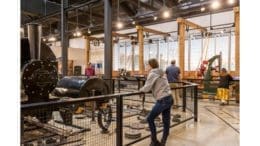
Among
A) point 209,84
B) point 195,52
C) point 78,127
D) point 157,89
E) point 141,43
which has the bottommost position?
point 78,127

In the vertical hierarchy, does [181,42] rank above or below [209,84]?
above

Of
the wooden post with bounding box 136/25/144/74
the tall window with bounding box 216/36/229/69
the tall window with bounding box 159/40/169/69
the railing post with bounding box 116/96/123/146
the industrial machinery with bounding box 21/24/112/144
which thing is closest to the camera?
the railing post with bounding box 116/96/123/146

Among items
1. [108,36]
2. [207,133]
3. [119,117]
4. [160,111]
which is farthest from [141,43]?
[119,117]

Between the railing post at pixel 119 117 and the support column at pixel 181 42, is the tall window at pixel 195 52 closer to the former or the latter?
the support column at pixel 181 42

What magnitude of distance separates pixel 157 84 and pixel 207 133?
6.52ft

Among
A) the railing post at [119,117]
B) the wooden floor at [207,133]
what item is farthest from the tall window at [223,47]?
the railing post at [119,117]

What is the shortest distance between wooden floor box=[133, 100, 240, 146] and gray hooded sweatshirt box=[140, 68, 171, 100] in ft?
3.57

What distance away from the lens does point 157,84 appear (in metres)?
3.79

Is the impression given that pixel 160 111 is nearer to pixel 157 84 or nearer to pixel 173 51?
pixel 157 84

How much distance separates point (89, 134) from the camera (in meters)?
4.84

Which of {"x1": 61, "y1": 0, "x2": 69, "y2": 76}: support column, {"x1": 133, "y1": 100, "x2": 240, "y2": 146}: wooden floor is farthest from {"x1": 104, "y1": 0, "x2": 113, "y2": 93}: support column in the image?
{"x1": 133, "y1": 100, "x2": 240, "y2": 146}: wooden floor

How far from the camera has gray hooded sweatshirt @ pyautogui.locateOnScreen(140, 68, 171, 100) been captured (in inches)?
148

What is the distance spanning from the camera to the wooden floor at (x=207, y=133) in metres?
4.34

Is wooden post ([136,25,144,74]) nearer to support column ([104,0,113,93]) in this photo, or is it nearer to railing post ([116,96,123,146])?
support column ([104,0,113,93])
